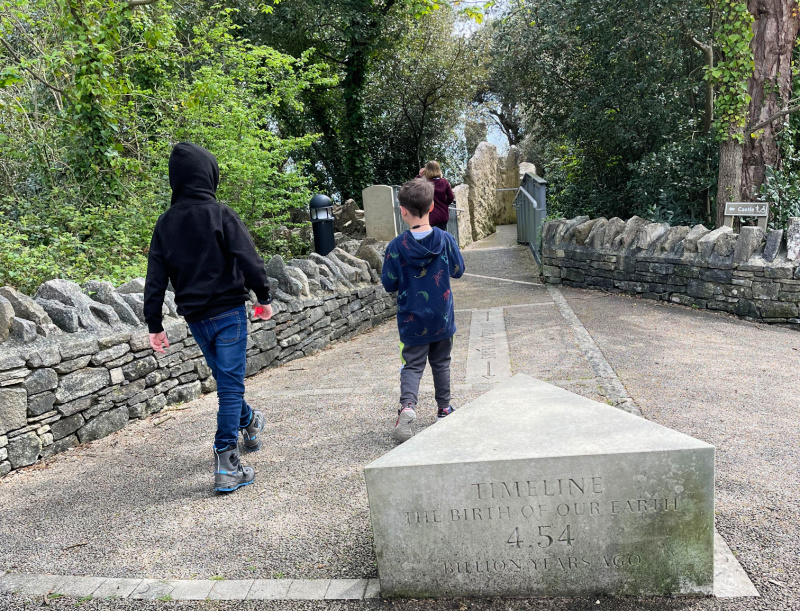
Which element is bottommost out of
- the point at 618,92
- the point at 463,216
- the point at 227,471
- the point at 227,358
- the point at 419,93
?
the point at 227,471

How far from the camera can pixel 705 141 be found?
407 inches

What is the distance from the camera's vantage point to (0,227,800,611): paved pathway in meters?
2.58

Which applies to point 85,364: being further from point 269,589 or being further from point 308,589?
point 308,589

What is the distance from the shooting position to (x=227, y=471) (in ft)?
11.3

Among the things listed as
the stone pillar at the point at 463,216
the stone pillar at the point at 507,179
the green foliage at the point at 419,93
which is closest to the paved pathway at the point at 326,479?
the stone pillar at the point at 463,216

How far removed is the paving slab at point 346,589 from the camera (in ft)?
8.03

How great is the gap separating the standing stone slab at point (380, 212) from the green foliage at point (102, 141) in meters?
3.07

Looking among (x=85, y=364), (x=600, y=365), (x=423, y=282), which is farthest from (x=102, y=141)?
(x=600, y=365)

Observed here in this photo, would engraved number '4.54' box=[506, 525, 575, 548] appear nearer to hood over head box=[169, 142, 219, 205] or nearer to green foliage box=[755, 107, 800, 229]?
hood over head box=[169, 142, 219, 205]

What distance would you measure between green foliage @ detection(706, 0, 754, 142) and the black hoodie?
26.7 ft

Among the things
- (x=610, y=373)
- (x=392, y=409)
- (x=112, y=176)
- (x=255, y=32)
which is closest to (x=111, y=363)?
(x=392, y=409)

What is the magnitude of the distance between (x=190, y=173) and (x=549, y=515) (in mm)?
2486

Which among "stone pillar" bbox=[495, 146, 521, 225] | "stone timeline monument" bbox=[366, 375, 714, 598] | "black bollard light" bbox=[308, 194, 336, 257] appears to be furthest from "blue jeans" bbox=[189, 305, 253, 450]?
"stone pillar" bbox=[495, 146, 521, 225]

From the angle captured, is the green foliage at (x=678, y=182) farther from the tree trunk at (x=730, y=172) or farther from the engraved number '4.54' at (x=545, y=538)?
the engraved number '4.54' at (x=545, y=538)
